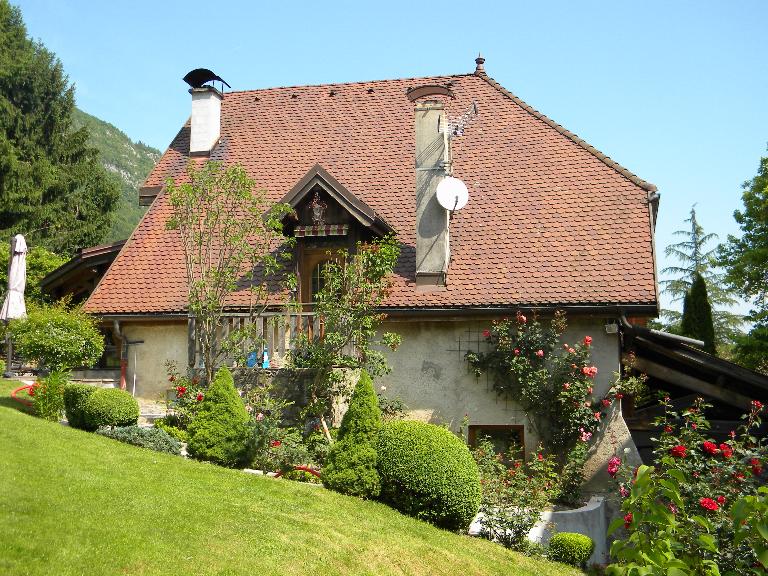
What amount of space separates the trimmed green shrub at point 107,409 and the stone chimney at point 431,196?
5.59 meters

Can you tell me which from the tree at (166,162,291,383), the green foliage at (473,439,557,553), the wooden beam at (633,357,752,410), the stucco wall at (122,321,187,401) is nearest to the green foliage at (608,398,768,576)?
the wooden beam at (633,357,752,410)

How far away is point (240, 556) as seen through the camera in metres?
8.62

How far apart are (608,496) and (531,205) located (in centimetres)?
582

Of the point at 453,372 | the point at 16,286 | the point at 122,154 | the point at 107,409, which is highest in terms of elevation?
the point at 122,154

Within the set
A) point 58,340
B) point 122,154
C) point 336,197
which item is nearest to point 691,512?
point 336,197

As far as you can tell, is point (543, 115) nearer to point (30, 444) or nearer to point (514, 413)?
point (514, 413)

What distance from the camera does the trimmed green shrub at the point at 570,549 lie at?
38.1 feet

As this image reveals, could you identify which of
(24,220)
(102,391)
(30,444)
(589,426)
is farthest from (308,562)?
(24,220)

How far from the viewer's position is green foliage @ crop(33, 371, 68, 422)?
13727mm

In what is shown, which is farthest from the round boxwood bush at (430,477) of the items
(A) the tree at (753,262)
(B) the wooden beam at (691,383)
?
(A) the tree at (753,262)

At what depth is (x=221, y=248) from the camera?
15.4 meters

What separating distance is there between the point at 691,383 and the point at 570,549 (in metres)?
5.04

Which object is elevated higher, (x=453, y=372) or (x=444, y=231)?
(x=444, y=231)

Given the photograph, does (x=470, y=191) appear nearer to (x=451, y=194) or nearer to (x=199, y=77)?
(x=451, y=194)
